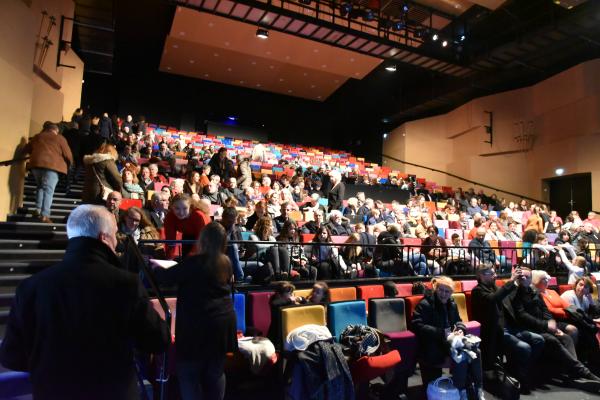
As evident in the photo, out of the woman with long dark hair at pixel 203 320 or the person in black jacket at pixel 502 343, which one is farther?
the person in black jacket at pixel 502 343

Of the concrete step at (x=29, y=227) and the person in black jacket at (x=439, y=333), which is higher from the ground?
the concrete step at (x=29, y=227)

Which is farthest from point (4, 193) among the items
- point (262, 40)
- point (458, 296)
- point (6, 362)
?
point (262, 40)

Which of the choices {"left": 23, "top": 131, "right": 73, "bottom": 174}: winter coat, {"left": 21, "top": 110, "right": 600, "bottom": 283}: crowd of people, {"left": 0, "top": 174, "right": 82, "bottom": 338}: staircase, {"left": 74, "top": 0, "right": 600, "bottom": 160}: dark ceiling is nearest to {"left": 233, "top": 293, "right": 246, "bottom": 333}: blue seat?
{"left": 21, "top": 110, "right": 600, "bottom": 283}: crowd of people

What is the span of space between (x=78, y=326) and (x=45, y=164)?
404 centimetres

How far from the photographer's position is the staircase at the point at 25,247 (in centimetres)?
347

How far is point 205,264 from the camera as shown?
214cm

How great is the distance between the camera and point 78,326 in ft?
4.08

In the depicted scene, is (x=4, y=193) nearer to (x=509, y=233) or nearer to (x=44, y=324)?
(x=44, y=324)

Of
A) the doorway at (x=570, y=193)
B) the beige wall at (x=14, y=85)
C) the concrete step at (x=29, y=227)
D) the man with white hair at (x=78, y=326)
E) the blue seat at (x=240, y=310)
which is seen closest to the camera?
the man with white hair at (x=78, y=326)

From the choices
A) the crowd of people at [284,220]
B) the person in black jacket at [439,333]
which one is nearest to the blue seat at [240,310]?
the crowd of people at [284,220]

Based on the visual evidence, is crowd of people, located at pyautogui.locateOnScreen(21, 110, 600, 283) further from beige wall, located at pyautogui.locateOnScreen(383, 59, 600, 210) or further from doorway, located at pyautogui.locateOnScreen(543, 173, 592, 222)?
beige wall, located at pyautogui.locateOnScreen(383, 59, 600, 210)

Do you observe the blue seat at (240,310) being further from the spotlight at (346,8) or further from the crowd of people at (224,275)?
the spotlight at (346,8)

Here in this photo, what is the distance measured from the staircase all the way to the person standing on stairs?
0.18 meters

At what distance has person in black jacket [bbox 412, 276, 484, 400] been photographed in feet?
10.5
